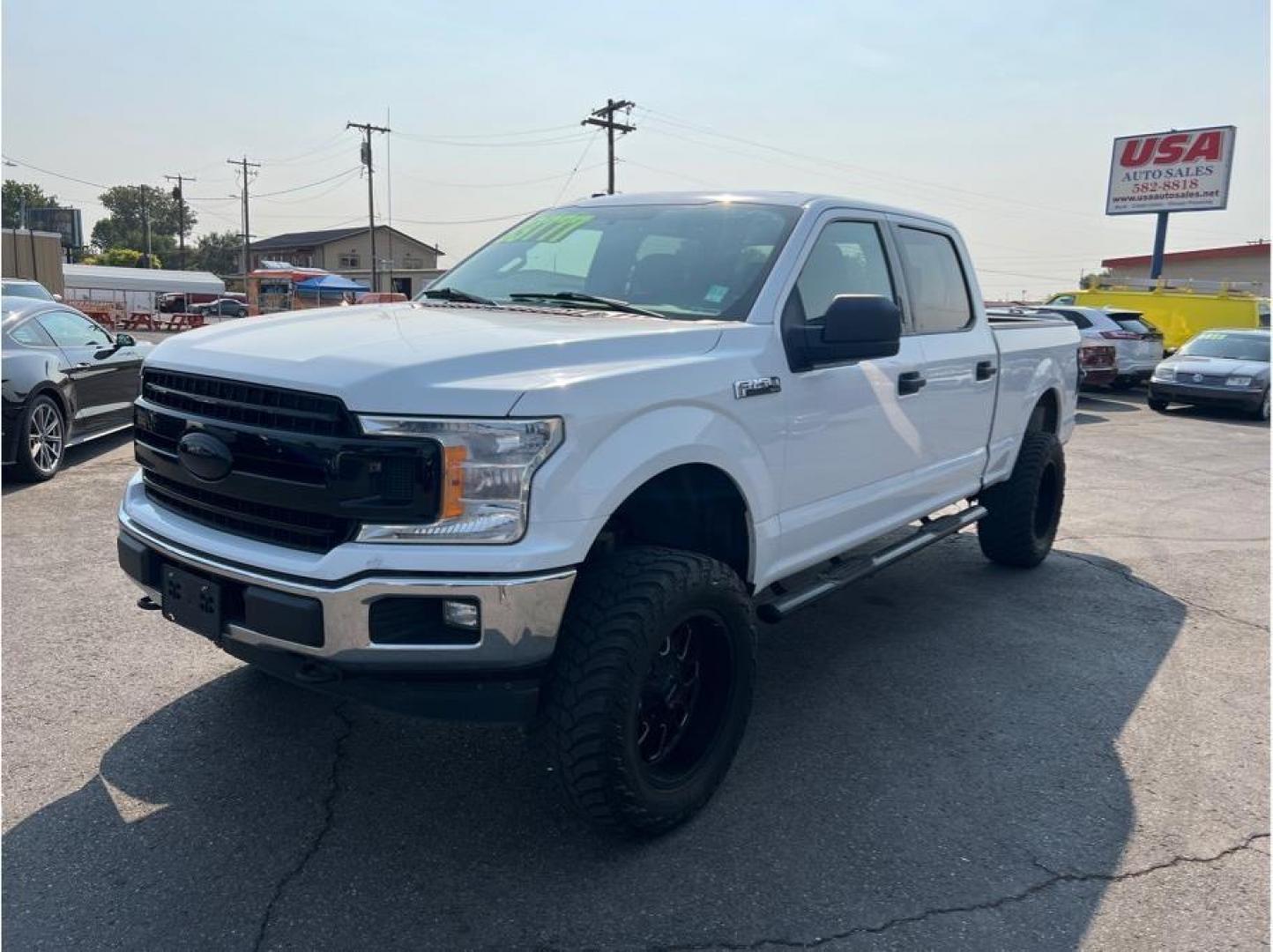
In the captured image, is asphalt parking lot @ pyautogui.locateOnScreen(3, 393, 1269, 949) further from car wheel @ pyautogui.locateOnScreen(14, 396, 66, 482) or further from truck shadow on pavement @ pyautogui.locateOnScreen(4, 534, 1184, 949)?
car wheel @ pyautogui.locateOnScreen(14, 396, 66, 482)

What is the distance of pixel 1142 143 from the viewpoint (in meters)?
A: 32.8

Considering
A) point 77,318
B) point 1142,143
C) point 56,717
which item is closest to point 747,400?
point 56,717

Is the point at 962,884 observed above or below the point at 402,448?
below

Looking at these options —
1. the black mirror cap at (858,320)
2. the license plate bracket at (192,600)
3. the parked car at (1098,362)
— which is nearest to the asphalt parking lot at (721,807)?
→ the license plate bracket at (192,600)

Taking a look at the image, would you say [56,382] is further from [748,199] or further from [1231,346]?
[1231,346]

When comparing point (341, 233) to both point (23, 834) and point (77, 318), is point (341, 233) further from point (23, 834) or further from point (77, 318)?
point (23, 834)

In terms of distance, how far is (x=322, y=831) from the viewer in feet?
9.95

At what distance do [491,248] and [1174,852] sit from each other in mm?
3483

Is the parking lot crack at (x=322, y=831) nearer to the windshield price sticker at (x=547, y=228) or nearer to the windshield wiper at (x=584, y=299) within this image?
the windshield wiper at (x=584, y=299)

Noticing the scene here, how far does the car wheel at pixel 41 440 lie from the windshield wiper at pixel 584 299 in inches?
218

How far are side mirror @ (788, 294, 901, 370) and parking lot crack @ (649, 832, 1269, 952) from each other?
5.67ft

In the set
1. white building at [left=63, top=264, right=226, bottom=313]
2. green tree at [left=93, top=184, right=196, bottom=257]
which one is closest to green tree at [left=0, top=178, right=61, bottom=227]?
green tree at [left=93, top=184, right=196, bottom=257]

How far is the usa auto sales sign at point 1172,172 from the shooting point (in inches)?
1230

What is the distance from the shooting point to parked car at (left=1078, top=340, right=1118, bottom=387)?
57.4ft
